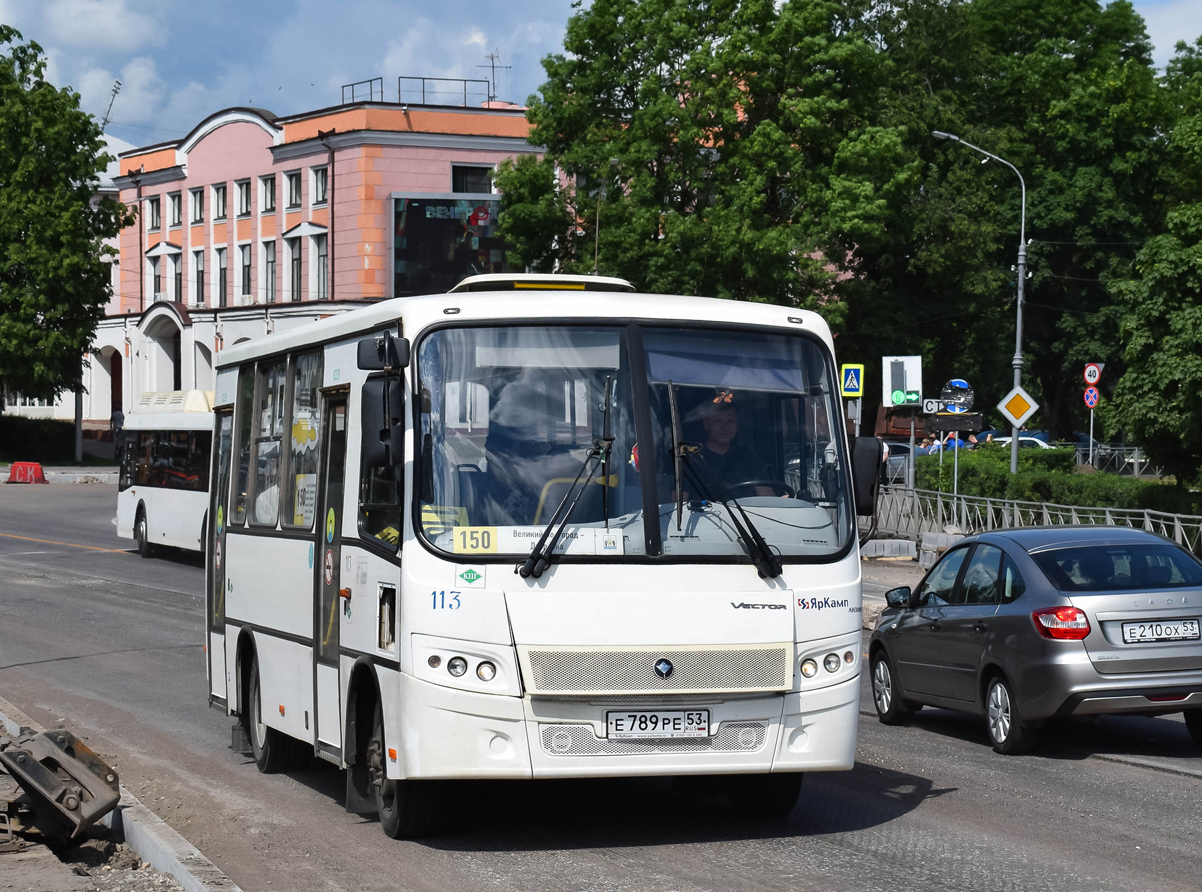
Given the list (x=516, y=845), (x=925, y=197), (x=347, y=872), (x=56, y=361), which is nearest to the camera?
(x=347, y=872)

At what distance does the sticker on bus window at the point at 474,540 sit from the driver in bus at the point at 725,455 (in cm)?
106

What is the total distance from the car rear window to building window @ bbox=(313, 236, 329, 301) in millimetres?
53924

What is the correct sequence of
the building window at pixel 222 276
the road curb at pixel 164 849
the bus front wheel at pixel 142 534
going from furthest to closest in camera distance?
the building window at pixel 222 276, the bus front wheel at pixel 142 534, the road curb at pixel 164 849

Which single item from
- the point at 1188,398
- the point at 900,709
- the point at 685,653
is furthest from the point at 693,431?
the point at 1188,398

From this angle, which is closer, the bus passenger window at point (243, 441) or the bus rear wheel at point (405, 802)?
the bus rear wheel at point (405, 802)

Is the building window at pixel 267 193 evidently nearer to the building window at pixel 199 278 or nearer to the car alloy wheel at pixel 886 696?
the building window at pixel 199 278

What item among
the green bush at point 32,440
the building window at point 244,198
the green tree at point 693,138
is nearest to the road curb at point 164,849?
the green tree at point 693,138

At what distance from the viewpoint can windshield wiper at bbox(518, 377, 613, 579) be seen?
7.52 meters

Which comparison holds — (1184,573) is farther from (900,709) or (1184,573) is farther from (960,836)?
(960,836)

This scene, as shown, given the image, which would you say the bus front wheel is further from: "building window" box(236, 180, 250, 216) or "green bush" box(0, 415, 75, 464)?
"building window" box(236, 180, 250, 216)

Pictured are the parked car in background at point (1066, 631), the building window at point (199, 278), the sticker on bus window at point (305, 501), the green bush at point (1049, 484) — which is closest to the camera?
the sticker on bus window at point (305, 501)

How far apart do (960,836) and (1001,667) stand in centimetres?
313

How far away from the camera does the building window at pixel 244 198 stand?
220ft

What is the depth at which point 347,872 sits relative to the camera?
24.1ft
